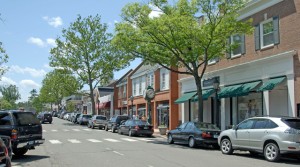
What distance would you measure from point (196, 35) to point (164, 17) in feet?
6.95

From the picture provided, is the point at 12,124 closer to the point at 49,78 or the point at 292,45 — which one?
the point at 292,45

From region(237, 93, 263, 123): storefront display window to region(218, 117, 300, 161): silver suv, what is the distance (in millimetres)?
7533

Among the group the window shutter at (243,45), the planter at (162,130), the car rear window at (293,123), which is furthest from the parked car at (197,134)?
the planter at (162,130)

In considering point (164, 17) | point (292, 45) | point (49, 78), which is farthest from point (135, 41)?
point (49, 78)

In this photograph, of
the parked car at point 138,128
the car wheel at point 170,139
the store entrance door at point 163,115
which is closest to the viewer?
the car wheel at point 170,139

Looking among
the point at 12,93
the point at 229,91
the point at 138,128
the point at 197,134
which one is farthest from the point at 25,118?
the point at 12,93

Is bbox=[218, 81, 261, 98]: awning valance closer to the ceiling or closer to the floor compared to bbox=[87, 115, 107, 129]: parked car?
closer to the ceiling

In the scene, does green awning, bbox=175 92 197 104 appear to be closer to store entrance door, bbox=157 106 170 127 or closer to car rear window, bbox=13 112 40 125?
store entrance door, bbox=157 106 170 127

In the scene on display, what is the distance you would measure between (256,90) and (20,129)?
44.7ft

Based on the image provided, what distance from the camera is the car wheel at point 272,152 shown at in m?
15.0

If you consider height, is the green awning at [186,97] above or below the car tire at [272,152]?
above

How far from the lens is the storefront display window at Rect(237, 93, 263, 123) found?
2483 cm

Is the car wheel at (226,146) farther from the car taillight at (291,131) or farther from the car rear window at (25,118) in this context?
the car rear window at (25,118)

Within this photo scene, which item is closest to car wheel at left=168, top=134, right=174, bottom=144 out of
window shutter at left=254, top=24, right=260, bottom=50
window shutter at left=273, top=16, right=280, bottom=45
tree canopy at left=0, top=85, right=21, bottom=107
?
A: window shutter at left=254, top=24, right=260, bottom=50
